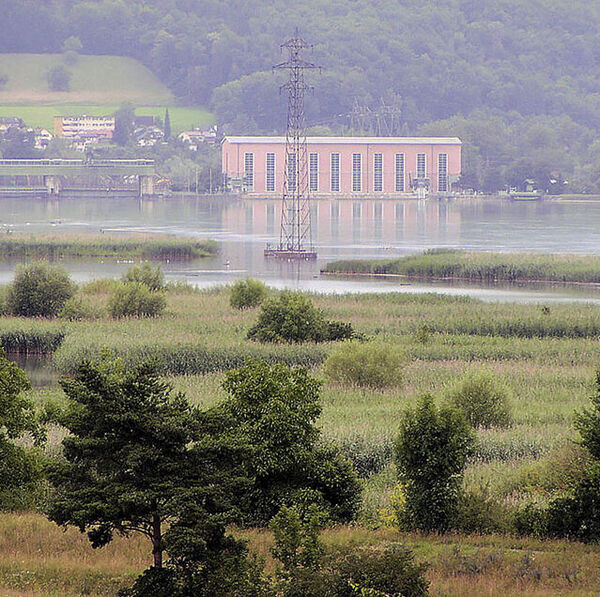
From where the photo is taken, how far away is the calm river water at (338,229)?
167 ft

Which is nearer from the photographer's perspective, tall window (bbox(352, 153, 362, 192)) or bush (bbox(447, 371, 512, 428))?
bush (bbox(447, 371, 512, 428))

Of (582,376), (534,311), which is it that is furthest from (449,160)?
(582,376)

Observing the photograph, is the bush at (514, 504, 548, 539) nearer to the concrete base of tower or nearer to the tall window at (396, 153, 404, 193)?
the concrete base of tower

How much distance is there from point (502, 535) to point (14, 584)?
506cm

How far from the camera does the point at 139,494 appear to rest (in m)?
9.80

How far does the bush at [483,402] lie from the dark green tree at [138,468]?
957 centimetres

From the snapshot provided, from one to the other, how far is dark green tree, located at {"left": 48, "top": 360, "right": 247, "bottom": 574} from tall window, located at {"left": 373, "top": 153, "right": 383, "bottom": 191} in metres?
149

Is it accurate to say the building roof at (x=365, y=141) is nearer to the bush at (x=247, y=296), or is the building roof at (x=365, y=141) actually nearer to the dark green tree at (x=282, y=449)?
the bush at (x=247, y=296)

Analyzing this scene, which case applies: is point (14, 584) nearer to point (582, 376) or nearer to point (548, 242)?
point (582, 376)

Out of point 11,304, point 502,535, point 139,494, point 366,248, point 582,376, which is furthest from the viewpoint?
point 366,248

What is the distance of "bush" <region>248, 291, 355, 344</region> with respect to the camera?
28125 millimetres

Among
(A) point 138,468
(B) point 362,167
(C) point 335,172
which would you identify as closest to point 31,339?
(A) point 138,468

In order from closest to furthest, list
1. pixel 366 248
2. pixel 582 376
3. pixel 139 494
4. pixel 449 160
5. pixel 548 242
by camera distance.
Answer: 1. pixel 139 494
2. pixel 582 376
3. pixel 366 248
4. pixel 548 242
5. pixel 449 160

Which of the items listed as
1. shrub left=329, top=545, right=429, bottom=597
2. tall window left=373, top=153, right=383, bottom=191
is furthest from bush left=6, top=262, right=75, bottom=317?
tall window left=373, top=153, right=383, bottom=191
